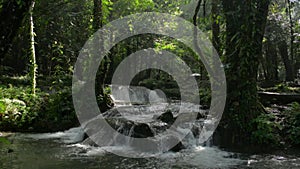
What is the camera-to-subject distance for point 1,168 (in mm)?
5730

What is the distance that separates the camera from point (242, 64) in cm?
762

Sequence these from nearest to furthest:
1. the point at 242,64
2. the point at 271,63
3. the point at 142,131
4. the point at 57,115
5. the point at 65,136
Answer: the point at 242,64 → the point at 142,131 → the point at 65,136 → the point at 57,115 → the point at 271,63

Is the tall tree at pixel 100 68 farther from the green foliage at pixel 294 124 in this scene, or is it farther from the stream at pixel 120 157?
the green foliage at pixel 294 124

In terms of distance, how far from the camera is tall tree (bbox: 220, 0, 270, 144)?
7531 mm

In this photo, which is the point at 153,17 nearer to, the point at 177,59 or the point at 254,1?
the point at 177,59

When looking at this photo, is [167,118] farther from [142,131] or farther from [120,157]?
[120,157]

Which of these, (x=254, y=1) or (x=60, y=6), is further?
(x=60, y=6)

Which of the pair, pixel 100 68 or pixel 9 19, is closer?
pixel 9 19

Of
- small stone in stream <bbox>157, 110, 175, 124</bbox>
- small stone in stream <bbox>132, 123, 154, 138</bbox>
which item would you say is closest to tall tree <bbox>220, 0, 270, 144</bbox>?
small stone in stream <bbox>157, 110, 175, 124</bbox>

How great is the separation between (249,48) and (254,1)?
1.14 metres

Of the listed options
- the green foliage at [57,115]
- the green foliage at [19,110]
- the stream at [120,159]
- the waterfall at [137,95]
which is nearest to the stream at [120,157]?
the stream at [120,159]

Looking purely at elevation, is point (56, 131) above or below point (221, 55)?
below

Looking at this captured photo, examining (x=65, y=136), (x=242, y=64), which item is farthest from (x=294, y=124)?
(x=65, y=136)

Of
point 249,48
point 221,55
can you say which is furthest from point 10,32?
point 221,55
